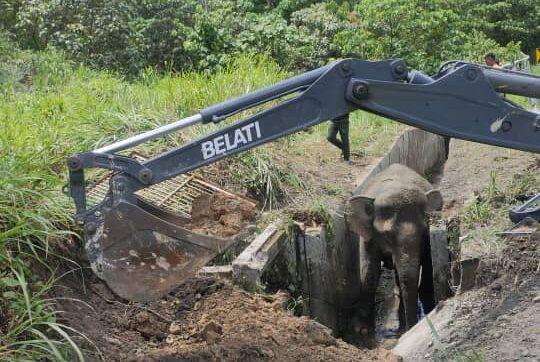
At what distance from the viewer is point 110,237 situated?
509cm

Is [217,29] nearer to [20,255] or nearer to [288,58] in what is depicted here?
[288,58]

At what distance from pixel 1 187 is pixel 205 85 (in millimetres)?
5819

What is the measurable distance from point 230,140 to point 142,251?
0.85 metres

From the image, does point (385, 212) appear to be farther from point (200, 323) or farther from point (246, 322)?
point (200, 323)

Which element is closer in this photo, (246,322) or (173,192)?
(246,322)

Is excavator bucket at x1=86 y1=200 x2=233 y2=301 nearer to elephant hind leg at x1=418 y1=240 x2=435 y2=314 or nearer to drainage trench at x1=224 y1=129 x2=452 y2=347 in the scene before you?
drainage trench at x1=224 y1=129 x2=452 y2=347

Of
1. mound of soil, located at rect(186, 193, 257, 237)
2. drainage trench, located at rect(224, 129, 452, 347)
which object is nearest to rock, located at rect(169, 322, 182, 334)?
mound of soil, located at rect(186, 193, 257, 237)

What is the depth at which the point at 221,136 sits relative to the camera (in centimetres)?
517

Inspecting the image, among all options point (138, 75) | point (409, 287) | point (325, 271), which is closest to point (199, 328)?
point (325, 271)

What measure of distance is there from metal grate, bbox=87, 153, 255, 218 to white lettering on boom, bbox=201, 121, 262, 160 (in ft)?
6.95

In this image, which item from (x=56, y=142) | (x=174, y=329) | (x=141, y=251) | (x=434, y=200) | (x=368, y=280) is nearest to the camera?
(x=141, y=251)

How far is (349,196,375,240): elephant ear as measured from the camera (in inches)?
360

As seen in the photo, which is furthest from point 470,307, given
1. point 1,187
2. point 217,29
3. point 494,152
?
point 217,29

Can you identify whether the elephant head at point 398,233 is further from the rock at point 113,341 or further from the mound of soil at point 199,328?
the rock at point 113,341
